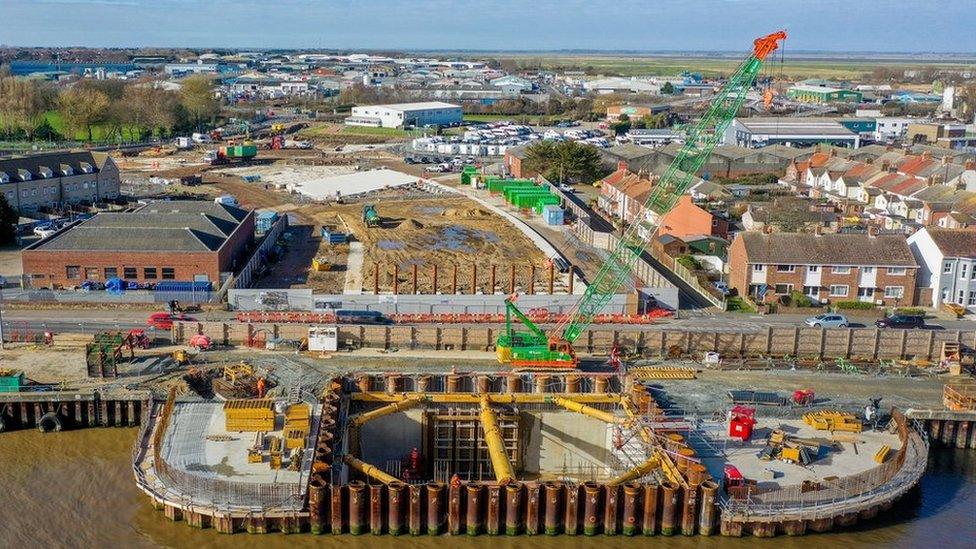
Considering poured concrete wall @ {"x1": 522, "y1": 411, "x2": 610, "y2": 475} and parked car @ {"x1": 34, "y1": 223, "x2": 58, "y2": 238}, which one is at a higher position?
parked car @ {"x1": 34, "y1": 223, "x2": 58, "y2": 238}

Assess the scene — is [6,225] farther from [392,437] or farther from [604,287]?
[604,287]

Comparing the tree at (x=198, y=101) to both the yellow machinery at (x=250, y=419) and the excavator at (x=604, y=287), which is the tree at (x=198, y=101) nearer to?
the excavator at (x=604, y=287)

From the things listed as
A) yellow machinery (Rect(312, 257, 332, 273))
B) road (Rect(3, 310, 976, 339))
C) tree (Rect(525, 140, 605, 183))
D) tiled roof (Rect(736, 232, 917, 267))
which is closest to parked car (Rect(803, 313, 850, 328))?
road (Rect(3, 310, 976, 339))

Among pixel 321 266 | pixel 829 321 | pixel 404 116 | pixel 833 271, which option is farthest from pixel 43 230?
pixel 404 116

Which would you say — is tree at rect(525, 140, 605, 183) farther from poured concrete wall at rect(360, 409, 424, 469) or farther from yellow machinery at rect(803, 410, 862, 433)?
yellow machinery at rect(803, 410, 862, 433)

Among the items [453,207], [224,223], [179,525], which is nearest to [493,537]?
[179,525]
